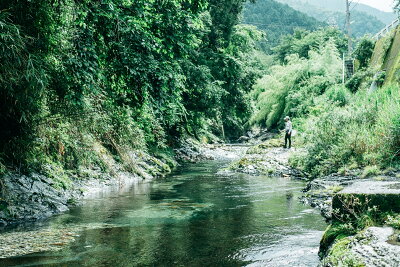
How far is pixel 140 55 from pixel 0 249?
4.61 metres

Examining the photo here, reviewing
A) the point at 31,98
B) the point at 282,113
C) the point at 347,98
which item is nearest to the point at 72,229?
the point at 31,98

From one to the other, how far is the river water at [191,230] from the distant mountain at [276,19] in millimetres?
92666

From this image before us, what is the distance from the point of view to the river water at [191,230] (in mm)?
5617

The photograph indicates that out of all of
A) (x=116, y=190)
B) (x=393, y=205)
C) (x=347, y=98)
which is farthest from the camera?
(x=347, y=98)

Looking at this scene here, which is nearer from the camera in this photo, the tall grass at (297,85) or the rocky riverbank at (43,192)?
the rocky riverbank at (43,192)

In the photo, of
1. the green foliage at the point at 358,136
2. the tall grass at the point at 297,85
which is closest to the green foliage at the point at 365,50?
the tall grass at the point at 297,85

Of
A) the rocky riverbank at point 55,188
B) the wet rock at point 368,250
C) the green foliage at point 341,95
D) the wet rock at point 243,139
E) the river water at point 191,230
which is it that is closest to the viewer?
the wet rock at point 368,250

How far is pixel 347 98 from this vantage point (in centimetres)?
2231

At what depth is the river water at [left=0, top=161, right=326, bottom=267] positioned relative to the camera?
18.4 ft

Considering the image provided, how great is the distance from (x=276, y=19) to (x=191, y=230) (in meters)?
109

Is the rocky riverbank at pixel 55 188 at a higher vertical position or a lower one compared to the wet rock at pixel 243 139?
lower

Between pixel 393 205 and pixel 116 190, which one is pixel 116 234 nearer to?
pixel 393 205

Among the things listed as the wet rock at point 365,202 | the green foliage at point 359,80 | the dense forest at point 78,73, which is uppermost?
the green foliage at point 359,80

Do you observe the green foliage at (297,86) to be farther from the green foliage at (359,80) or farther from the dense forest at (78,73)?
the dense forest at (78,73)
